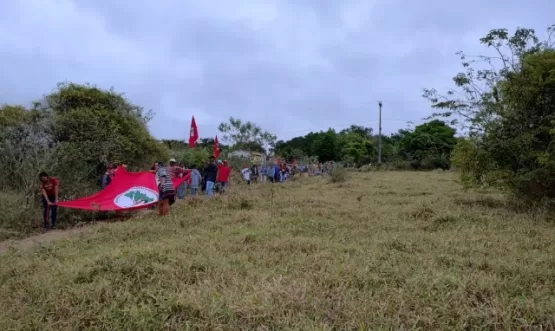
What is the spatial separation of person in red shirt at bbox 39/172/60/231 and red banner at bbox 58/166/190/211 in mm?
445

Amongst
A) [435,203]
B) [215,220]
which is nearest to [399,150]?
[435,203]

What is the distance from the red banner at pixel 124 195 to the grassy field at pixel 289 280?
3061mm

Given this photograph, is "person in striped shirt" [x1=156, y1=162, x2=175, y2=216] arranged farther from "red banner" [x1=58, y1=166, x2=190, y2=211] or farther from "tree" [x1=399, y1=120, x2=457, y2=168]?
"tree" [x1=399, y1=120, x2=457, y2=168]

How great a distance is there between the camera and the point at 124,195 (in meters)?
10.8

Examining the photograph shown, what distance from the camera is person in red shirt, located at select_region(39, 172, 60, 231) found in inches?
381

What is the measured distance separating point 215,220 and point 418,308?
517 cm

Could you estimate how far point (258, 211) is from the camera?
9438 mm

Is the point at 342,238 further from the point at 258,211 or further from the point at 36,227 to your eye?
the point at 36,227

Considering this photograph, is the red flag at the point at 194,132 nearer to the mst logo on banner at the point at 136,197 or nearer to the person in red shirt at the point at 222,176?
the person in red shirt at the point at 222,176

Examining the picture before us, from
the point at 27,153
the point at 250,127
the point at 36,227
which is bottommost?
the point at 36,227

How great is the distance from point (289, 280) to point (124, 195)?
753 cm

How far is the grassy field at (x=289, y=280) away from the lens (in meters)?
3.59

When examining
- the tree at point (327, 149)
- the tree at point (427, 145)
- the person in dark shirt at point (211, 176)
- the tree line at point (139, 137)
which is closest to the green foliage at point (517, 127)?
the tree line at point (139, 137)

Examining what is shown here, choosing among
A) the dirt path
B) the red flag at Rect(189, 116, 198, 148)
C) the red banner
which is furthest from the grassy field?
the red flag at Rect(189, 116, 198, 148)
